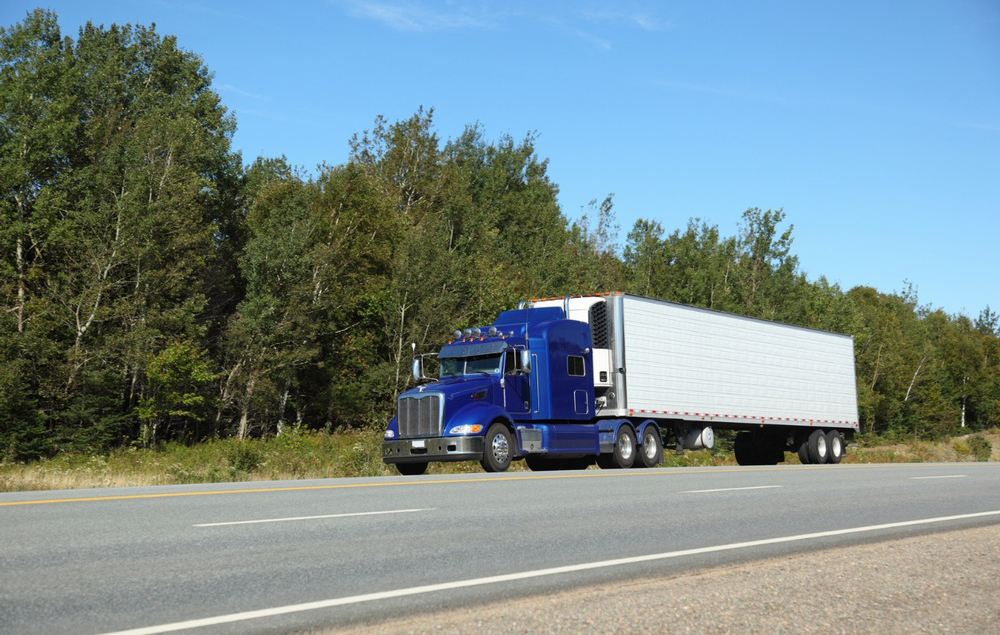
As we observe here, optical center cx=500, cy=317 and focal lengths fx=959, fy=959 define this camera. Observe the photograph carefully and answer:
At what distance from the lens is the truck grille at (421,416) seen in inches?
797

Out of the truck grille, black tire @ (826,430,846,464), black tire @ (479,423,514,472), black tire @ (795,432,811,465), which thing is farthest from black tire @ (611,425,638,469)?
black tire @ (826,430,846,464)

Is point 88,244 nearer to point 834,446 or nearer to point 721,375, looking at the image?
point 721,375

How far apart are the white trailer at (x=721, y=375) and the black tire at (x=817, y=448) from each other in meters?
0.03

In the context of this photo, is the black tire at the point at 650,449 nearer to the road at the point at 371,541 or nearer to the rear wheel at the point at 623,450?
the rear wheel at the point at 623,450

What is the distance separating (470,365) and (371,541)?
535 inches

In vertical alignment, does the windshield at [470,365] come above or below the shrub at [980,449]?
above

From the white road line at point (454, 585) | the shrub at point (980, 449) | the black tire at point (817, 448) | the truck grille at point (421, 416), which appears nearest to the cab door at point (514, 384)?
the truck grille at point (421, 416)

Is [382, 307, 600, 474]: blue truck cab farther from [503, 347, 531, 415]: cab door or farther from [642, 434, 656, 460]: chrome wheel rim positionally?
[642, 434, 656, 460]: chrome wheel rim

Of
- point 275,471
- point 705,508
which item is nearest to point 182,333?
point 275,471

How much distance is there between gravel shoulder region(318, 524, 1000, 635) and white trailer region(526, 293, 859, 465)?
1589cm

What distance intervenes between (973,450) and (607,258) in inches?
1353

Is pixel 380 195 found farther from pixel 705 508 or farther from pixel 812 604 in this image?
pixel 812 604

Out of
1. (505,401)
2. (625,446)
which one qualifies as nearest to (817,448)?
(625,446)

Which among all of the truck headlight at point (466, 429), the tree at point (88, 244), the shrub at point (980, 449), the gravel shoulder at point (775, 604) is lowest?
the shrub at point (980, 449)
